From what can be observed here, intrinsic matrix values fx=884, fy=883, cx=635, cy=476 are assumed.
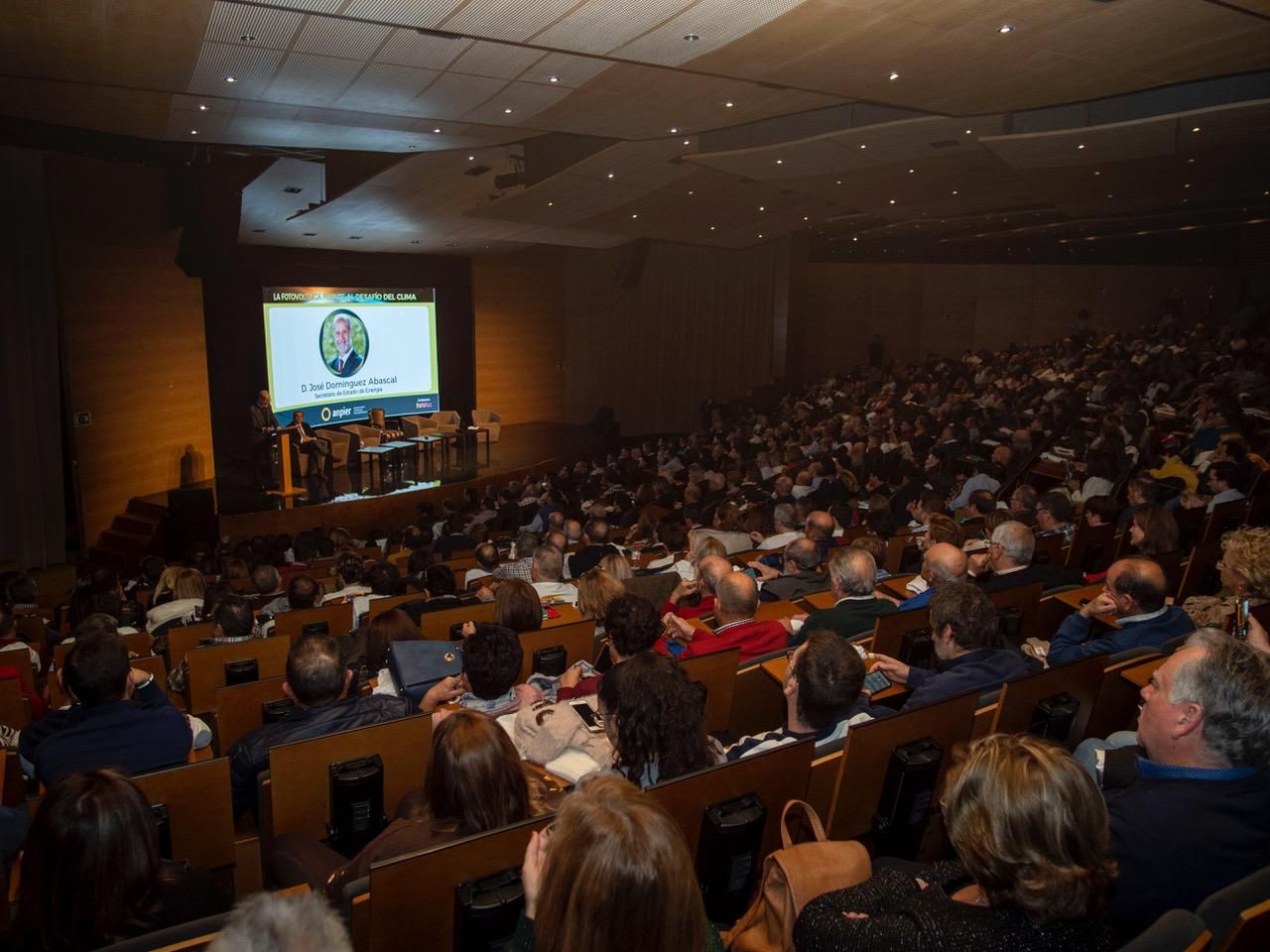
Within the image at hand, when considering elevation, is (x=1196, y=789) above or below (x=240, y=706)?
above

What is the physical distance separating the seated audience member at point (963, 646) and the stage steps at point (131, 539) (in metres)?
10.7

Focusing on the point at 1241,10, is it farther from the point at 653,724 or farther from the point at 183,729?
the point at 183,729

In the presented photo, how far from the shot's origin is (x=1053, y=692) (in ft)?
9.50

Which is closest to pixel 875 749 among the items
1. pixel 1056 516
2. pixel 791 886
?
pixel 791 886

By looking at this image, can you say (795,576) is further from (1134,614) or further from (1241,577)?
(1241,577)

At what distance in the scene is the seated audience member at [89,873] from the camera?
181cm

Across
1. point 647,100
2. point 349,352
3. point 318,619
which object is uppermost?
point 647,100

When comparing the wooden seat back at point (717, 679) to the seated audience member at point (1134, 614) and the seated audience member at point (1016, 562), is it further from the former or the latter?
the seated audience member at point (1016, 562)

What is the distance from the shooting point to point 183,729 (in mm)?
3203

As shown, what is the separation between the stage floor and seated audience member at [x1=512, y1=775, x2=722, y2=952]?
11.9m

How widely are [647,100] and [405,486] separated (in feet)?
26.3

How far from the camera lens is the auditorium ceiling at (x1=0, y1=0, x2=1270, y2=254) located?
590 cm

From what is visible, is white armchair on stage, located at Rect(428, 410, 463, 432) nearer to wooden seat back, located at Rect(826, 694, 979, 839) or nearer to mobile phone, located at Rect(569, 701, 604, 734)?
mobile phone, located at Rect(569, 701, 604, 734)

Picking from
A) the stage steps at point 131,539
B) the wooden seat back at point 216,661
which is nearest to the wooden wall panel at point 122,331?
the stage steps at point 131,539
